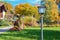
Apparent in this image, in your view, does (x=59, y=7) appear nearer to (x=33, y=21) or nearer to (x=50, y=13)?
(x=50, y=13)

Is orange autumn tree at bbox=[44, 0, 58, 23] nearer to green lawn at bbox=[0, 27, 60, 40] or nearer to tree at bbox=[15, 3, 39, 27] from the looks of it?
tree at bbox=[15, 3, 39, 27]

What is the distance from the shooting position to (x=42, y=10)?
9.49 metres

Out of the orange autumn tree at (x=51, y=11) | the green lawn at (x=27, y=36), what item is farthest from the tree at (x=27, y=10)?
the green lawn at (x=27, y=36)

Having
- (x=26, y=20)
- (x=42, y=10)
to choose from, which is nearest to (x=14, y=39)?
(x=42, y=10)

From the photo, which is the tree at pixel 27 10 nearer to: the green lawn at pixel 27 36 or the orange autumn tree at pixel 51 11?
the orange autumn tree at pixel 51 11

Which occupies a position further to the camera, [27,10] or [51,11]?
[27,10]

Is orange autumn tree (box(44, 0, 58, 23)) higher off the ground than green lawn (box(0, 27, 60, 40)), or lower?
higher

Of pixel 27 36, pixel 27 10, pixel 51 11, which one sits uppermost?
pixel 27 10

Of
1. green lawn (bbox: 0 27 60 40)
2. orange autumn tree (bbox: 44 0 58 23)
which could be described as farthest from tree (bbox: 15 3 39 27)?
green lawn (bbox: 0 27 60 40)

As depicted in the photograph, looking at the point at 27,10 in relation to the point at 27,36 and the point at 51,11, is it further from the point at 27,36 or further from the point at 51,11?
the point at 27,36

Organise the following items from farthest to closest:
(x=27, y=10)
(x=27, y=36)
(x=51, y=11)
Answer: (x=27, y=10)
(x=51, y=11)
(x=27, y=36)

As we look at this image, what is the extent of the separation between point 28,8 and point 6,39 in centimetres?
3936

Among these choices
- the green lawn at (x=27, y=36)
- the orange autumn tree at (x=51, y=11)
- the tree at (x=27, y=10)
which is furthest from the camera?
the tree at (x=27, y=10)

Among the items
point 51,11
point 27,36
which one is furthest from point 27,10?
point 27,36
